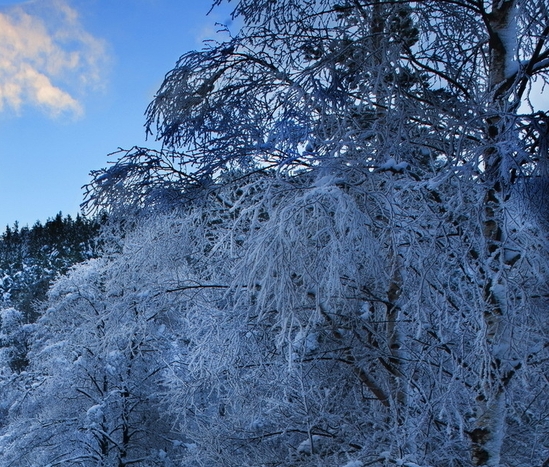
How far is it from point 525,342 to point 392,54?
2.08 m

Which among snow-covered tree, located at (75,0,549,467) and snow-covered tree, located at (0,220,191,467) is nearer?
snow-covered tree, located at (75,0,549,467)

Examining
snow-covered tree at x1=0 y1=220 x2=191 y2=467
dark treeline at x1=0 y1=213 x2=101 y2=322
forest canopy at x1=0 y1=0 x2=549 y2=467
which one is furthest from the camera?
dark treeline at x1=0 y1=213 x2=101 y2=322

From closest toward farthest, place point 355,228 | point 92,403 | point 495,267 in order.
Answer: point 355,228 → point 495,267 → point 92,403

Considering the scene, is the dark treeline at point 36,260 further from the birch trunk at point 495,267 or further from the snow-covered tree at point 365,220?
the birch trunk at point 495,267

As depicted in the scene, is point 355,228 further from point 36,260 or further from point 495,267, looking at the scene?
point 36,260

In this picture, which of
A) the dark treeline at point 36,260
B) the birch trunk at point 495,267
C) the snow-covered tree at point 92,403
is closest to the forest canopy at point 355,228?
the birch trunk at point 495,267

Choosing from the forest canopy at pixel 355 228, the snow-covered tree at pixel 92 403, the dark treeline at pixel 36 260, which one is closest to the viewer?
the forest canopy at pixel 355 228

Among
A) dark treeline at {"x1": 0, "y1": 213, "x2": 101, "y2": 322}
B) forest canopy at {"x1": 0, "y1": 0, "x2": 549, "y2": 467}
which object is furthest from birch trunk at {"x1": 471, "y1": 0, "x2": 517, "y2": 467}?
dark treeline at {"x1": 0, "y1": 213, "x2": 101, "y2": 322}

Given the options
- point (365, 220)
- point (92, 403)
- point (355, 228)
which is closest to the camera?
point (355, 228)

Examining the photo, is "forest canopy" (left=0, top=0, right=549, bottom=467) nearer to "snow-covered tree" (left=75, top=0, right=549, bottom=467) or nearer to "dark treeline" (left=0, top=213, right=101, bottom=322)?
"snow-covered tree" (left=75, top=0, right=549, bottom=467)

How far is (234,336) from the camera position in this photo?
440 cm

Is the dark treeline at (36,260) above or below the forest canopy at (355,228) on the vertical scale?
above

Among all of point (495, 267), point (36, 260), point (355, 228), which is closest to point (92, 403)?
point (495, 267)

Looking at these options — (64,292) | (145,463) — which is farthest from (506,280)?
(64,292)
